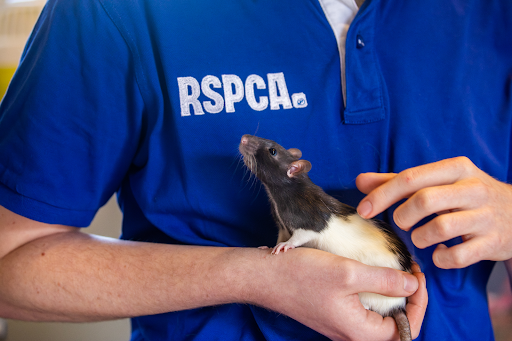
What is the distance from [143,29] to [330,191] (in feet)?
2.47

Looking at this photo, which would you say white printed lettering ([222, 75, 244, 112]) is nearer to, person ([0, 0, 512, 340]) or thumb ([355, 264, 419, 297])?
person ([0, 0, 512, 340])

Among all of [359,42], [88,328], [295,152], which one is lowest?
[88,328]

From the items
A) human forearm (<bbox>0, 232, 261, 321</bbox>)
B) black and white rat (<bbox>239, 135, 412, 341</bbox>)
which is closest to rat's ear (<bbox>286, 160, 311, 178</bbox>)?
black and white rat (<bbox>239, 135, 412, 341</bbox>)

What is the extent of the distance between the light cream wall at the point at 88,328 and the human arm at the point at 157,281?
5.27 feet

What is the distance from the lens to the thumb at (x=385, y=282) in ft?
3.03

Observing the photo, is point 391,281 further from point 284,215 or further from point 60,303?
point 60,303

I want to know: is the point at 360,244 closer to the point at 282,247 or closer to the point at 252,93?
the point at 282,247

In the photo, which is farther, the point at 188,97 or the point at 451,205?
the point at 188,97

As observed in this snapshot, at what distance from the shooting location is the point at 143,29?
1.08 meters

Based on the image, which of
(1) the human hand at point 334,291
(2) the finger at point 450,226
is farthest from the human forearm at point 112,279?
(2) the finger at point 450,226

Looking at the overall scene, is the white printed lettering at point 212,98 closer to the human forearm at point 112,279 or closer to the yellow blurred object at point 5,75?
the human forearm at point 112,279

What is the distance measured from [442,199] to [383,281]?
25 centimetres

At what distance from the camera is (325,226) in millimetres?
1096

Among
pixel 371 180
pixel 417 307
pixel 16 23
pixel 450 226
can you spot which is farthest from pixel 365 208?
pixel 16 23
